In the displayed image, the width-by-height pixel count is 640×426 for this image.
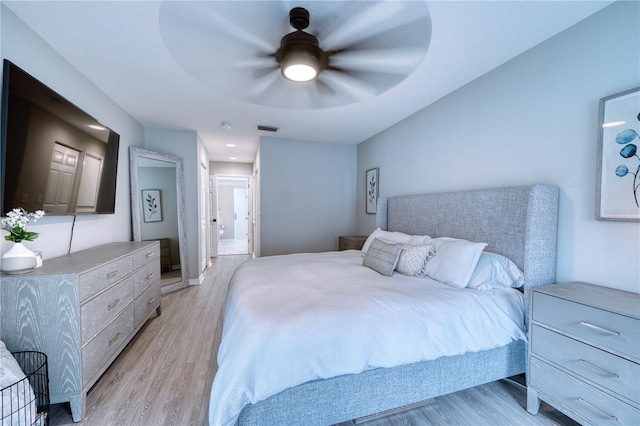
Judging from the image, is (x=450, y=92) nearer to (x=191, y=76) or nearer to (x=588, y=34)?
(x=588, y=34)

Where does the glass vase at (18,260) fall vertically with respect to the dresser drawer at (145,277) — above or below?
above

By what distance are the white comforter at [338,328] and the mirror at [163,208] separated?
95.1 inches

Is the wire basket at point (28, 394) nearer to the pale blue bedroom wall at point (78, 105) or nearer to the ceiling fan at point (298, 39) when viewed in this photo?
the pale blue bedroom wall at point (78, 105)

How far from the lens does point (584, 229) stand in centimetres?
161

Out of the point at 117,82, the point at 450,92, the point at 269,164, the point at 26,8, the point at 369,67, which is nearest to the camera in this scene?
the point at 26,8

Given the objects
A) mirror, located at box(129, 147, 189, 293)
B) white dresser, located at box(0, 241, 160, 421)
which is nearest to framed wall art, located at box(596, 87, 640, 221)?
white dresser, located at box(0, 241, 160, 421)

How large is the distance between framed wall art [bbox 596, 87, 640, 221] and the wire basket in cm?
325

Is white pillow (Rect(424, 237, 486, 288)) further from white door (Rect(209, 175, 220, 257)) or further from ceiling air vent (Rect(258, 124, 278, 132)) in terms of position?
white door (Rect(209, 175, 220, 257))

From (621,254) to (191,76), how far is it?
10.9 ft

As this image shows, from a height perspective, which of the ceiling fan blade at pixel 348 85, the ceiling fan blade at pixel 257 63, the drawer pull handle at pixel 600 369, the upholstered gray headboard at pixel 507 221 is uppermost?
the ceiling fan blade at pixel 348 85

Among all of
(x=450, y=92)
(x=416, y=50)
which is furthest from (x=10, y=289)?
(x=450, y=92)

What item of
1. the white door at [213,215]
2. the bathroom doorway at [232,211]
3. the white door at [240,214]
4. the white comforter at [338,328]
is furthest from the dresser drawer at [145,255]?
the white door at [240,214]

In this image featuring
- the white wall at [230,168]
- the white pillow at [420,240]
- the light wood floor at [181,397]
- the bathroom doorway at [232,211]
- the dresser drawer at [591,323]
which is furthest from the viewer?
the bathroom doorway at [232,211]

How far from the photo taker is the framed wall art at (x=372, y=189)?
3980 millimetres
